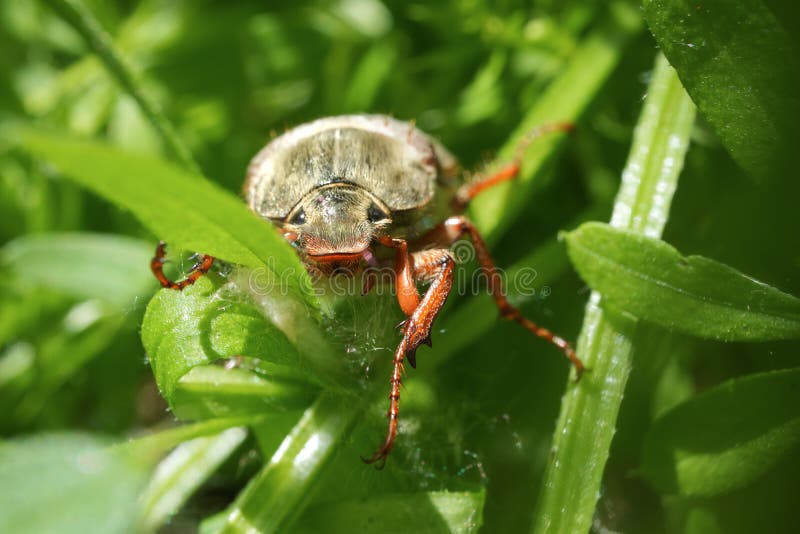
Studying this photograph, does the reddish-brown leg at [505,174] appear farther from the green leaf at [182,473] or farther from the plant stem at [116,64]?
the green leaf at [182,473]

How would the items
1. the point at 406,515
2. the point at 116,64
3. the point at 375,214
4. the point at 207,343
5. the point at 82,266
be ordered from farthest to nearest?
the point at 82,266 < the point at 116,64 < the point at 375,214 < the point at 406,515 < the point at 207,343

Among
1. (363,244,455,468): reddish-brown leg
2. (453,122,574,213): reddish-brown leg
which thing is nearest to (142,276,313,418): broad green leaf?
(363,244,455,468): reddish-brown leg

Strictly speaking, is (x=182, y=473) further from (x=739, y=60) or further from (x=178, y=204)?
(x=739, y=60)

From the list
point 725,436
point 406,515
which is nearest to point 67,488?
point 406,515

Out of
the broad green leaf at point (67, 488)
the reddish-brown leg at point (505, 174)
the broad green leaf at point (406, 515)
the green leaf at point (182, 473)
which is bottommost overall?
the broad green leaf at point (406, 515)

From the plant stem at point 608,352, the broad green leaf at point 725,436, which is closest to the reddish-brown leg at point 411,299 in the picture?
the plant stem at point 608,352

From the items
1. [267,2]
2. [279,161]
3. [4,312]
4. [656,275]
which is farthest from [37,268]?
[656,275]
